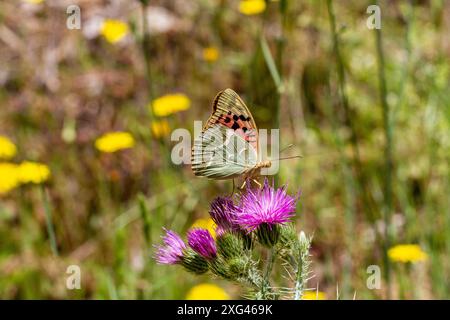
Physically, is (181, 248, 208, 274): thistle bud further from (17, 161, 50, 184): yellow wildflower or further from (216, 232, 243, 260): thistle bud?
(17, 161, 50, 184): yellow wildflower

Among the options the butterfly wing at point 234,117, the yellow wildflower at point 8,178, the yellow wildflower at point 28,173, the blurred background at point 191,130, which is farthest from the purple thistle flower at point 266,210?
the yellow wildflower at point 8,178

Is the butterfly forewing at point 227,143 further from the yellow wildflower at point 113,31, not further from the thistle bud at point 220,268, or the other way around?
the yellow wildflower at point 113,31

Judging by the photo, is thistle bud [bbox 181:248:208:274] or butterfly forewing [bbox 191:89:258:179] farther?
butterfly forewing [bbox 191:89:258:179]

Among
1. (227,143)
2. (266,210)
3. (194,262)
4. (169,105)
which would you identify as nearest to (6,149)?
(169,105)

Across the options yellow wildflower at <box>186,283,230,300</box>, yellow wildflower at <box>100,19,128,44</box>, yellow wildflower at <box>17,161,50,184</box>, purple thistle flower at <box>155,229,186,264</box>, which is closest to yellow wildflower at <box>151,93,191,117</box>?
yellow wildflower at <box>100,19,128,44</box>

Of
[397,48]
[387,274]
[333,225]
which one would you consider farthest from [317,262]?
[397,48]

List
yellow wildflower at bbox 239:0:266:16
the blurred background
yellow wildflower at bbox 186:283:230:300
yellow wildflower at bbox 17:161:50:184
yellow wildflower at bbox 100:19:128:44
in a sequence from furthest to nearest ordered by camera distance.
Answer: yellow wildflower at bbox 239:0:266:16, yellow wildflower at bbox 100:19:128:44, yellow wildflower at bbox 17:161:50:184, the blurred background, yellow wildflower at bbox 186:283:230:300
